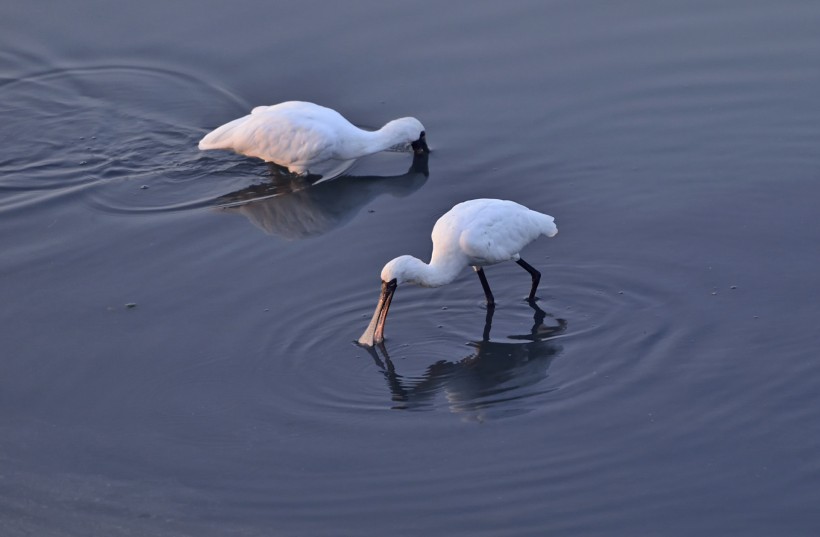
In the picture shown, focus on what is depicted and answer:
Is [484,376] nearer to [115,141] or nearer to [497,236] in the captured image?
[497,236]

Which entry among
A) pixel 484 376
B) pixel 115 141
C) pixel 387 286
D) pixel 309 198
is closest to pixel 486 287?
pixel 387 286

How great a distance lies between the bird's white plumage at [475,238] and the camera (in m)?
8.77

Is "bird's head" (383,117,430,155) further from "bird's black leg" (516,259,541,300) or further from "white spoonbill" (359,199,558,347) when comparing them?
"bird's black leg" (516,259,541,300)

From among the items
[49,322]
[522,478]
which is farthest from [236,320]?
[522,478]

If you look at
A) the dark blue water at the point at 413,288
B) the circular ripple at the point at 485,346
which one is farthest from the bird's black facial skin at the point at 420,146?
the circular ripple at the point at 485,346

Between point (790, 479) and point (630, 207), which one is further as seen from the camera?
point (630, 207)

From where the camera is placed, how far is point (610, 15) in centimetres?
1301

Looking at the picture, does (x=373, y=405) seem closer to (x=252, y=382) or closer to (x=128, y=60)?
(x=252, y=382)

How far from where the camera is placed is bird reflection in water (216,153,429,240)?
10.3 m

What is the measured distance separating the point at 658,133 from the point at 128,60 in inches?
205

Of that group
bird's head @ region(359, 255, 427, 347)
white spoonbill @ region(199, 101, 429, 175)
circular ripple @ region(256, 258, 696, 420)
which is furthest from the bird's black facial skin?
bird's head @ region(359, 255, 427, 347)

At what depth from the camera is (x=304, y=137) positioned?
10.9 metres

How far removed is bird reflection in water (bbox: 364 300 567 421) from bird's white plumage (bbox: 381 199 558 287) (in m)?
0.49

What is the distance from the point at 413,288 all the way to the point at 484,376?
1.32m
